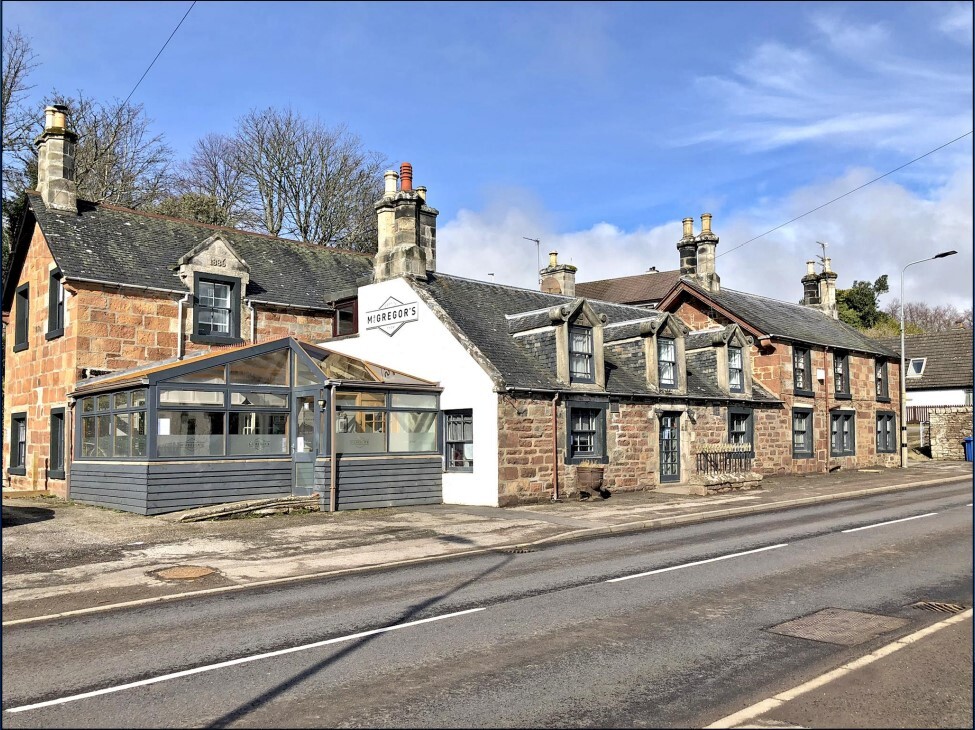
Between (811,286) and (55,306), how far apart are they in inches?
1304

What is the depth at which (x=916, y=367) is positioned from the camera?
4622cm

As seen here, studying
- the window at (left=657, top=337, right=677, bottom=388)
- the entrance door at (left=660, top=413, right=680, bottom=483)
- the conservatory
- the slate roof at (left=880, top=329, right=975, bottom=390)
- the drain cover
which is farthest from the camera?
the slate roof at (left=880, top=329, right=975, bottom=390)

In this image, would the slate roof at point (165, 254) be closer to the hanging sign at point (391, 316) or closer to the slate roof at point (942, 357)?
the hanging sign at point (391, 316)

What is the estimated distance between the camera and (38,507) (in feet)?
65.4

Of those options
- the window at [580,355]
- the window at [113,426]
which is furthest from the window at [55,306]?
the window at [580,355]

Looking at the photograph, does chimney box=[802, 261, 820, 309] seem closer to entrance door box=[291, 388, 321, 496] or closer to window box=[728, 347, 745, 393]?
window box=[728, 347, 745, 393]

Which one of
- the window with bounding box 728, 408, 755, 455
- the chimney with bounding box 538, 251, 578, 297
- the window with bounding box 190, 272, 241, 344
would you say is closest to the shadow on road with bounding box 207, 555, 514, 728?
the window with bounding box 190, 272, 241, 344

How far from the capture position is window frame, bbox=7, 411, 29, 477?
83.8 ft

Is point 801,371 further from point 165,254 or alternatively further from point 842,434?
point 165,254

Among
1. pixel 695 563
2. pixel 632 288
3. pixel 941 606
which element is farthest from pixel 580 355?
pixel 632 288

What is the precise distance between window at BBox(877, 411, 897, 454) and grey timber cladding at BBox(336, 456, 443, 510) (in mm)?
24811

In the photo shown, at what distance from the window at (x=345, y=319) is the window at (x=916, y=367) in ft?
109

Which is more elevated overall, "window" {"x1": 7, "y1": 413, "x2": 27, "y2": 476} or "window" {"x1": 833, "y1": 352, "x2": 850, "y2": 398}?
"window" {"x1": 833, "y1": 352, "x2": 850, "y2": 398}

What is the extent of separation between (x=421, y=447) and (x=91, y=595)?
11311 mm
